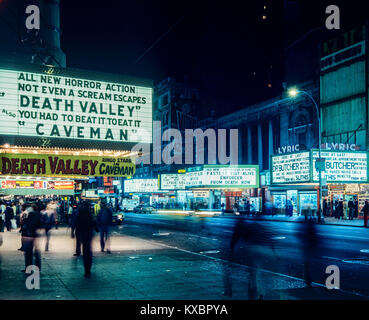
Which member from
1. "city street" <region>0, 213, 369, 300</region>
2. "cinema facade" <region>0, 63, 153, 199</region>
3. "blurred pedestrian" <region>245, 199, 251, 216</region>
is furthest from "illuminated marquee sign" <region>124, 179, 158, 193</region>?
"cinema facade" <region>0, 63, 153, 199</region>

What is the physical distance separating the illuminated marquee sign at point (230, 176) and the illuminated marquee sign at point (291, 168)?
9501 mm

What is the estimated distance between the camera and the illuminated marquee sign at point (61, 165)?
508 inches

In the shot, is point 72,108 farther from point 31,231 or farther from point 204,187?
point 204,187

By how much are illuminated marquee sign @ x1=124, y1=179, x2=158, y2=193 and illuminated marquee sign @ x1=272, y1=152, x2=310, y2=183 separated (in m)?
40.8

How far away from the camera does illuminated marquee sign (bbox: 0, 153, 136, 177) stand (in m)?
12.9

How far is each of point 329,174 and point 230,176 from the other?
17.2 metres

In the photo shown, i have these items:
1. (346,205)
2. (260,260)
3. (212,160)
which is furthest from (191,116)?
(260,260)

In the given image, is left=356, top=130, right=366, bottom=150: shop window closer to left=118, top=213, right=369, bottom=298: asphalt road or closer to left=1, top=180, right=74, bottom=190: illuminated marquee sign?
left=118, top=213, right=369, bottom=298: asphalt road

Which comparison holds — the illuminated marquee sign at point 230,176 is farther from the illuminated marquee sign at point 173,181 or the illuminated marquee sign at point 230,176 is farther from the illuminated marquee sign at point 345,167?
the illuminated marquee sign at point 345,167

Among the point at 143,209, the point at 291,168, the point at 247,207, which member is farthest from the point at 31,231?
the point at 143,209

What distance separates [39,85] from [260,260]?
30.2ft

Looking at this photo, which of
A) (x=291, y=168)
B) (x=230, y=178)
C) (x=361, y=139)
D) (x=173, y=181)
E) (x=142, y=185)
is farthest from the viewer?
(x=142, y=185)

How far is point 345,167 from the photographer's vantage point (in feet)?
131
